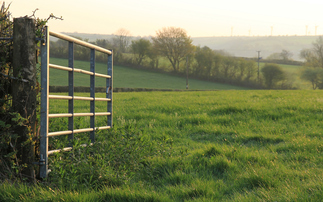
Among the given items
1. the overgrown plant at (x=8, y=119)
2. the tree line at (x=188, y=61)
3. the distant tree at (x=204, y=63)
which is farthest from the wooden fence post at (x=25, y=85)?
the distant tree at (x=204, y=63)

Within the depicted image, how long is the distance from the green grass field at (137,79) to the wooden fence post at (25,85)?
46534 millimetres

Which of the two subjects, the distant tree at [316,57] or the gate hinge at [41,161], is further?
the distant tree at [316,57]

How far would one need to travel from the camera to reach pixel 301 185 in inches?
160

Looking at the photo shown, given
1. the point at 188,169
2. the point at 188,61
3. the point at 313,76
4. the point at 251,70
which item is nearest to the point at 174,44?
the point at 188,61

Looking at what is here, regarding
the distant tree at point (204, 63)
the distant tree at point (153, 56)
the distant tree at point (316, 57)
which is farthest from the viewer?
the distant tree at point (316, 57)

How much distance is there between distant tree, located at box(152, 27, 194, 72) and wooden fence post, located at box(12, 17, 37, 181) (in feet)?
215

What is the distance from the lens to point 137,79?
193ft

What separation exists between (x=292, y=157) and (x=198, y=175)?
7.73ft

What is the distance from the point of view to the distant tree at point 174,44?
6988 cm

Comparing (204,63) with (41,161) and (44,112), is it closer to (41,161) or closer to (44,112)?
(44,112)

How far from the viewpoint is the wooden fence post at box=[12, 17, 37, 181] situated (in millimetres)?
4082

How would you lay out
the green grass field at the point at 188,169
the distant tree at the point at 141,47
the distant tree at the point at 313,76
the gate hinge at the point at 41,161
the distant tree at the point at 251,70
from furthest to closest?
the distant tree at the point at 141,47, the distant tree at the point at 251,70, the distant tree at the point at 313,76, the gate hinge at the point at 41,161, the green grass field at the point at 188,169

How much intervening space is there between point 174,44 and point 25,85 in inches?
2715

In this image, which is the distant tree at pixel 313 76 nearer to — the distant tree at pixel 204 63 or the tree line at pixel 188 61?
the tree line at pixel 188 61
